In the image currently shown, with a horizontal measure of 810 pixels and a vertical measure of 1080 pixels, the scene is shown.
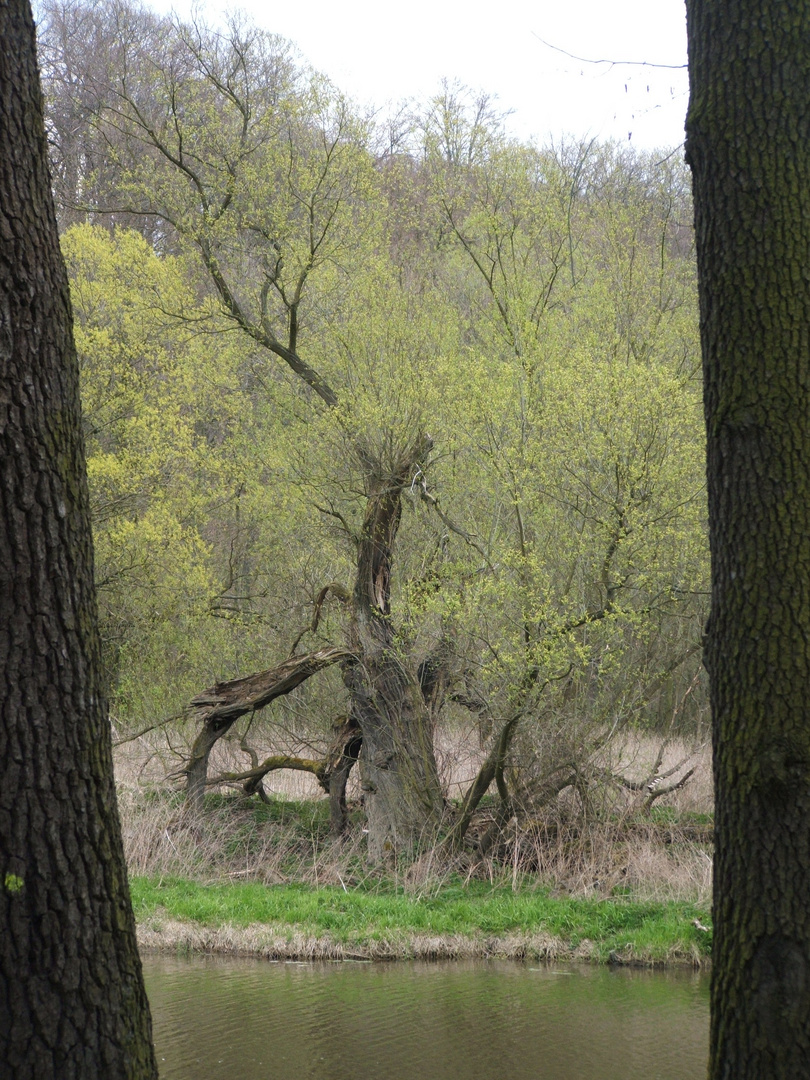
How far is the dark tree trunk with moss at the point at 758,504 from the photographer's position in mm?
3139

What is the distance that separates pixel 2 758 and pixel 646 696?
1124 centimetres

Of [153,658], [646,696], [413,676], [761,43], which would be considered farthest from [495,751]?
[761,43]

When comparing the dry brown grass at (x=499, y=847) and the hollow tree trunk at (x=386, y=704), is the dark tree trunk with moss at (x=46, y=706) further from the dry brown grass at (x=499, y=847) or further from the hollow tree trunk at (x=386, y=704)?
the hollow tree trunk at (x=386, y=704)

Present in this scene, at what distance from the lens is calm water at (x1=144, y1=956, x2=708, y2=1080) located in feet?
24.1

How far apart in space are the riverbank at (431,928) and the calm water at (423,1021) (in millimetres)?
231

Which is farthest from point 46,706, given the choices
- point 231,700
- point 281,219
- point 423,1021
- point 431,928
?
point 281,219

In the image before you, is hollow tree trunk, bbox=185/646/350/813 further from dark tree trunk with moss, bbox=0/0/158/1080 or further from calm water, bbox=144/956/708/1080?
dark tree trunk with moss, bbox=0/0/158/1080

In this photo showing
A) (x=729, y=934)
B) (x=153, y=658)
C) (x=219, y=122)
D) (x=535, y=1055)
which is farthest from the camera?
(x=153, y=658)

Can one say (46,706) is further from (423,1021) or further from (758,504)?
(423,1021)

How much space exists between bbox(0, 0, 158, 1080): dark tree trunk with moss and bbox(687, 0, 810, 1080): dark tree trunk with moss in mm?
1735

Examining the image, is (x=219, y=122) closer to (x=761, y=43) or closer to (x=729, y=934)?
(x=761, y=43)

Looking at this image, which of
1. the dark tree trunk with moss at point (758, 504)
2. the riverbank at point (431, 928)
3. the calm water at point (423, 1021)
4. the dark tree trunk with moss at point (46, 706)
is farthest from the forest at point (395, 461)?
the dark tree trunk with moss at point (46, 706)

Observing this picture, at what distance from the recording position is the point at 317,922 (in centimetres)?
1082

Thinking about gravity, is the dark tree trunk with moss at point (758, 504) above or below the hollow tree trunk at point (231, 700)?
above
